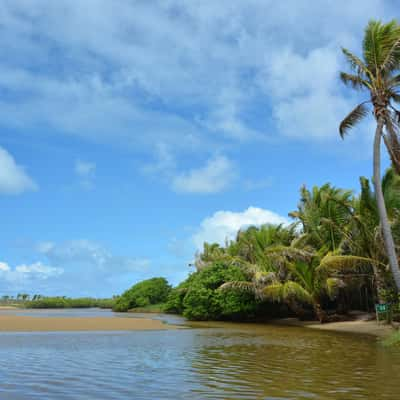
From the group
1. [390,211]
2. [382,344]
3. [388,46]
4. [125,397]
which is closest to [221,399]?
[125,397]

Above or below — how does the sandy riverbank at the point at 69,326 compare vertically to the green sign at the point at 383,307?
below

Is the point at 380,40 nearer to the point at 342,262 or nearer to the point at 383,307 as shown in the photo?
the point at 342,262

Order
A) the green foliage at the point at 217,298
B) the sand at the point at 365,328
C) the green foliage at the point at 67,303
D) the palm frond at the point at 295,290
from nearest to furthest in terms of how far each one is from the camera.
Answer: the sand at the point at 365,328, the palm frond at the point at 295,290, the green foliage at the point at 217,298, the green foliage at the point at 67,303

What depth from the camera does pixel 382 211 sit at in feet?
50.3

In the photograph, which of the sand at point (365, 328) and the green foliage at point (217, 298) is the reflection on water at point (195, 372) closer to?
the sand at point (365, 328)

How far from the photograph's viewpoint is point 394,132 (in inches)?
624

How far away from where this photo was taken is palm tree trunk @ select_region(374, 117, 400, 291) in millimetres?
14859

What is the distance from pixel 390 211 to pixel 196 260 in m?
25.1

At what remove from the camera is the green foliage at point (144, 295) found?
5144 cm

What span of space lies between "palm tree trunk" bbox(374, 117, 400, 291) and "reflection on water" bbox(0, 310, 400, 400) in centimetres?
365

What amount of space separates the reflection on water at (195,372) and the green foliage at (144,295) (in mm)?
39847

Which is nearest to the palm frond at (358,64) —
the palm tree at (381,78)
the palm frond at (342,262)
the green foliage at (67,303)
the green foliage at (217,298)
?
the palm tree at (381,78)

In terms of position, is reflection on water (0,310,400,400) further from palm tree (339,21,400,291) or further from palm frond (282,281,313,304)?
palm frond (282,281,313,304)

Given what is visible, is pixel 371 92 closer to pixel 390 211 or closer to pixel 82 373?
pixel 390 211
